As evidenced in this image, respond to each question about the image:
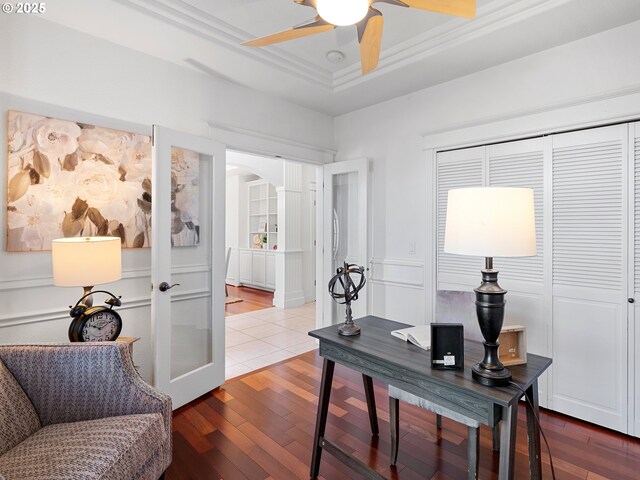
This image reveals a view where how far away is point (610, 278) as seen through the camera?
2383 millimetres

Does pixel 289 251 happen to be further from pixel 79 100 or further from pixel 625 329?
pixel 625 329

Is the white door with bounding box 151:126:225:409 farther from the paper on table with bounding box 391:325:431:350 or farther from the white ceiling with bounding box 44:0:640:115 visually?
the paper on table with bounding box 391:325:431:350

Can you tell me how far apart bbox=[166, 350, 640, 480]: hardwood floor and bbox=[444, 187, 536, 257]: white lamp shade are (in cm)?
137

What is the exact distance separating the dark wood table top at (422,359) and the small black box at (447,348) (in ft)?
0.10

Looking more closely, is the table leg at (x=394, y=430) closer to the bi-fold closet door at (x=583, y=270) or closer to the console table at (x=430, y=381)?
the console table at (x=430, y=381)

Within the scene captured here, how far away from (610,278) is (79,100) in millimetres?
3797

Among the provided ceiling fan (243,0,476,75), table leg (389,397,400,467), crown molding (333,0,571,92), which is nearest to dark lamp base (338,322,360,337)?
table leg (389,397,400,467)

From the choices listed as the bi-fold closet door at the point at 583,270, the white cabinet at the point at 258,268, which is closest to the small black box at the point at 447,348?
the bi-fold closet door at the point at 583,270

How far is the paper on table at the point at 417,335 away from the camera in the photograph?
5.58 feet

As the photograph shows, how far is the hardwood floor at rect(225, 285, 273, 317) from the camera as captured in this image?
5863mm

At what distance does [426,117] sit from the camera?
10.9ft

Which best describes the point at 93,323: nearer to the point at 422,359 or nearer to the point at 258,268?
the point at 422,359

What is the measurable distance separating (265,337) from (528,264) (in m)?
3.02

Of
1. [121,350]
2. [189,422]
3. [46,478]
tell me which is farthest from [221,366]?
[46,478]
